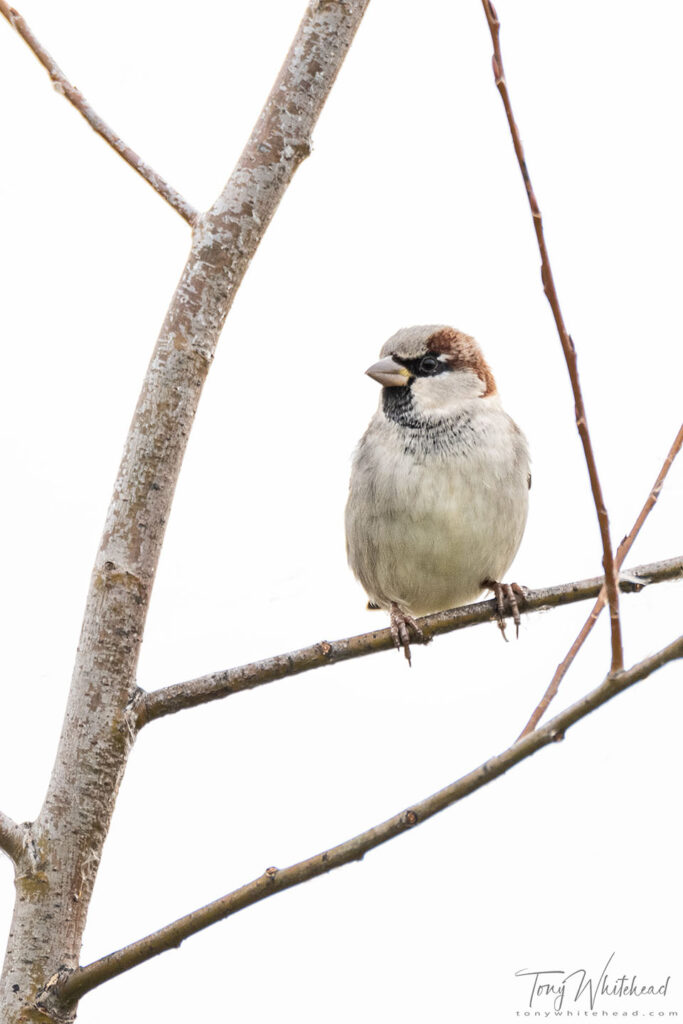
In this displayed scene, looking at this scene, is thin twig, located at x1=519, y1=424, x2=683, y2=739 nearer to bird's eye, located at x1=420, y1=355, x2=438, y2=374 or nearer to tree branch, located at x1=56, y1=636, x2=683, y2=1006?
tree branch, located at x1=56, y1=636, x2=683, y2=1006

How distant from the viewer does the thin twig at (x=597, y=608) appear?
1.63m

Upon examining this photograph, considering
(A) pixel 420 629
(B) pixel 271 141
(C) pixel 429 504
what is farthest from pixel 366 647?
(B) pixel 271 141

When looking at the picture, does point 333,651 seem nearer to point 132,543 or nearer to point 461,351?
point 132,543

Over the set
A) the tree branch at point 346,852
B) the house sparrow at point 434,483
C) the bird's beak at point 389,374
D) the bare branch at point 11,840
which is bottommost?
the tree branch at point 346,852

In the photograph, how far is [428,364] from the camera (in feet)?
11.1

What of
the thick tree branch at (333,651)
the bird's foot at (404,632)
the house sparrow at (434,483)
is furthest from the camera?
the house sparrow at (434,483)

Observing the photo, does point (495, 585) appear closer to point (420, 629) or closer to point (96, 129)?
point (420, 629)

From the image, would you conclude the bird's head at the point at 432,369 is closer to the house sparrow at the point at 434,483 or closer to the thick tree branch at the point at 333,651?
the house sparrow at the point at 434,483

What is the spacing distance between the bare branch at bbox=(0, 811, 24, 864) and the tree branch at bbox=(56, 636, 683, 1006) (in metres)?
0.23

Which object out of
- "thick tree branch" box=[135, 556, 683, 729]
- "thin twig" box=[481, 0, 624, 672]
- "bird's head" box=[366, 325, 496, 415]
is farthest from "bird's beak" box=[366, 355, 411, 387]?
"thin twig" box=[481, 0, 624, 672]

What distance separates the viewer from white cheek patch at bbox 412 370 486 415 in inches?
129

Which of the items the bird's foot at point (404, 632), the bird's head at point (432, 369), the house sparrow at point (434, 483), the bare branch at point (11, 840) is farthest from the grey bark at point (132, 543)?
the bird's head at point (432, 369)

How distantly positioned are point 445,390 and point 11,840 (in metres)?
1.88

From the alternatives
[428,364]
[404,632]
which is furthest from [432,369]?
[404,632]
